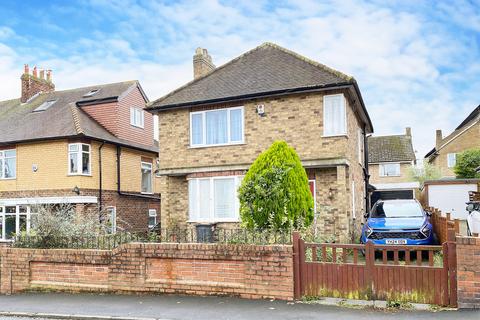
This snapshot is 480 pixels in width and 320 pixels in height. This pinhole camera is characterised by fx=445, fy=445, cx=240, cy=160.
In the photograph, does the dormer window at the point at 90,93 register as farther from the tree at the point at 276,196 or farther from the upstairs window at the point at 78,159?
the tree at the point at 276,196

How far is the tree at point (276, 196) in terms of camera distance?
10227mm

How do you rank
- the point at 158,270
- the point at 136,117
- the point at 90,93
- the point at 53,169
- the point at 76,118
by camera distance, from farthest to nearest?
the point at 136,117 → the point at 90,93 → the point at 76,118 → the point at 53,169 → the point at 158,270

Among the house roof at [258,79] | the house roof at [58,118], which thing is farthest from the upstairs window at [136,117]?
the house roof at [258,79]

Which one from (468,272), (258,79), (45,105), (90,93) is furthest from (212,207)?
(45,105)

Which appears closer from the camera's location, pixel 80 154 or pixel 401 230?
pixel 401 230

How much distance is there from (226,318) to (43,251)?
204 inches

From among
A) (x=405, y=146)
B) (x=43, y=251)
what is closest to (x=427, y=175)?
(x=405, y=146)

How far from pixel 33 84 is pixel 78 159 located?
9.36m

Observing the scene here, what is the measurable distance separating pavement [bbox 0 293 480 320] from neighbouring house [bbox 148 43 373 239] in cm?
706

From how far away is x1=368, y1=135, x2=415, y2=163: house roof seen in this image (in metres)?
42.6

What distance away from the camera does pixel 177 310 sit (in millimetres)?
7930

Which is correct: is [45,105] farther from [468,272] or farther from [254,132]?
[468,272]

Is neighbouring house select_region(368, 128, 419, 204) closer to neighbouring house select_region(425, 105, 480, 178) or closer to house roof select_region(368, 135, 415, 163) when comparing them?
house roof select_region(368, 135, 415, 163)

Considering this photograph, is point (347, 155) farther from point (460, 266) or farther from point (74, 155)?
point (74, 155)
